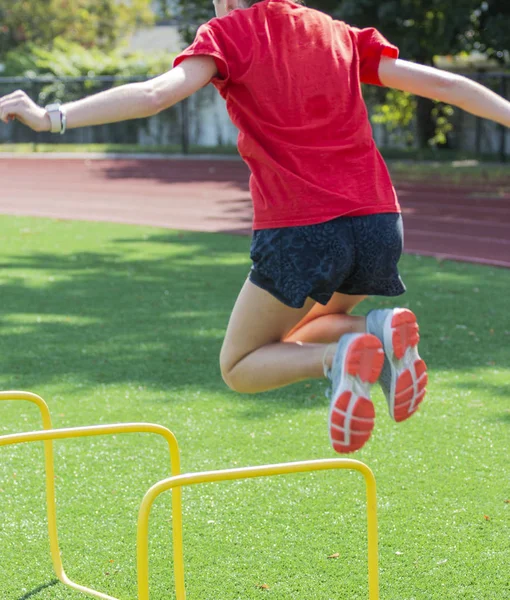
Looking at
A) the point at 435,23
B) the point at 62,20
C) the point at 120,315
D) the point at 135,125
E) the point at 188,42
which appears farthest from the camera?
the point at 62,20

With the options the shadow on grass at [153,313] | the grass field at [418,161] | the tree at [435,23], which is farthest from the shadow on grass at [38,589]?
the tree at [435,23]

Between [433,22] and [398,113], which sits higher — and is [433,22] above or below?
above

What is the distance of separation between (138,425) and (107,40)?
43.2 metres

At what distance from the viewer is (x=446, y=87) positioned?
3.24m

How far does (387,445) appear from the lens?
5102 millimetres

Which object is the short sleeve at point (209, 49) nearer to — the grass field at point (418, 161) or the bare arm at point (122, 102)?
the bare arm at point (122, 102)

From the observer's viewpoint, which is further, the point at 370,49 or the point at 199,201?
the point at 199,201

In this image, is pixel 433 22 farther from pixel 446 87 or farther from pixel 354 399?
pixel 354 399

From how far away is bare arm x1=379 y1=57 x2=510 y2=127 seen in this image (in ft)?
10.5

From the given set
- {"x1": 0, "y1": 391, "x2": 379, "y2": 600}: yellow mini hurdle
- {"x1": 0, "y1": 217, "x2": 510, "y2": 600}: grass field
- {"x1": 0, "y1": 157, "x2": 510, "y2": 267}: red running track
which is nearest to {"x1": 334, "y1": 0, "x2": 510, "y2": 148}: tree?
{"x1": 0, "y1": 157, "x2": 510, "y2": 267}: red running track

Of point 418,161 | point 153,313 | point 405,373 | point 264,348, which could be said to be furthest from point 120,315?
point 418,161

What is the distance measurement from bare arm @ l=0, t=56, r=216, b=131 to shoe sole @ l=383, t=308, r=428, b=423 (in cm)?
97

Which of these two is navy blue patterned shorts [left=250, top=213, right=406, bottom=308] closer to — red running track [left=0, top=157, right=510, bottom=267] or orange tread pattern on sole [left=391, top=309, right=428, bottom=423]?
orange tread pattern on sole [left=391, top=309, right=428, bottom=423]

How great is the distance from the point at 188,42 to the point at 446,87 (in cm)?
2432
